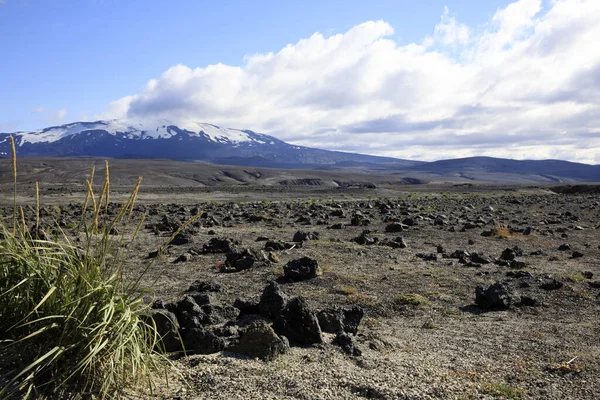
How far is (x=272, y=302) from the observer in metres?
7.23

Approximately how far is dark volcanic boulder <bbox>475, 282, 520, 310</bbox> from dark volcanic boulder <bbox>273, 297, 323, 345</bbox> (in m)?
3.74

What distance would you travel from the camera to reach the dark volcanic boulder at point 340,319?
6.51 m

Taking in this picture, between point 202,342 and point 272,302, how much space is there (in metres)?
1.81

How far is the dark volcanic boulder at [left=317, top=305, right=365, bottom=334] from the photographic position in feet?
21.4

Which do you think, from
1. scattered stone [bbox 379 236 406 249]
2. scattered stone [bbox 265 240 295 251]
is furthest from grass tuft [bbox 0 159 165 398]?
scattered stone [bbox 379 236 406 249]

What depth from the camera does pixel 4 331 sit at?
13.6ft

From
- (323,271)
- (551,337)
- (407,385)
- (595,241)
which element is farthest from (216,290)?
(595,241)

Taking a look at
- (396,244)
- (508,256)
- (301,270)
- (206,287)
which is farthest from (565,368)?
(396,244)

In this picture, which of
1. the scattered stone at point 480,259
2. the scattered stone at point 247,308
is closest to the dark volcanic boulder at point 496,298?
the scattered stone at point 247,308

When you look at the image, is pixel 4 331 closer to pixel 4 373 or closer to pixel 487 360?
pixel 4 373

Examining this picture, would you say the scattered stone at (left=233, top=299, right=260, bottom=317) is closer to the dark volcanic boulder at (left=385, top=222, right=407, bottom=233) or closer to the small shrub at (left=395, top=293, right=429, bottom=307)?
the small shrub at (left=395, top=293, right=429, bottom=307)

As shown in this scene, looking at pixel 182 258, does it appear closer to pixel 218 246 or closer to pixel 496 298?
pixel 218 246

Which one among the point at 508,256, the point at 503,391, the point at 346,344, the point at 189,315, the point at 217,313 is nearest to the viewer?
the point at 503,391

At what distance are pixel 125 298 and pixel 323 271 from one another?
721 cm
